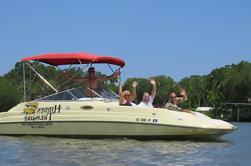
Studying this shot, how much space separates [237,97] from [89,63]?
97309 millimetres

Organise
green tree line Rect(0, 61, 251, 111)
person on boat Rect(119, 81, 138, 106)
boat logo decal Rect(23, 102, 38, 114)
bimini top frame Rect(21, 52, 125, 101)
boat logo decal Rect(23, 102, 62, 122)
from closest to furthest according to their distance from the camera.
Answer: person on boat Rect(119, 81, 138, 106) → boat logo decal Rect(23, 102, 62, 122) → boat logo decal Rect(23, 102, 38, 114) → bimini top frame Rect(21, 52, 125, 101) → green tree line Rect(0, 61, 251, 111)

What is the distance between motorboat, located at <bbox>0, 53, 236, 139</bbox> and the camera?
60.5 ft

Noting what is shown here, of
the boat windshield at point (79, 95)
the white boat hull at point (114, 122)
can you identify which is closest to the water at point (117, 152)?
the white boat hull at point (114, 122)

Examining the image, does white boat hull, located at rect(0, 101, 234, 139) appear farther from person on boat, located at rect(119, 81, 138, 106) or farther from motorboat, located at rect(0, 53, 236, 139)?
person on boat, located at rect(119, 81, 138, 106)

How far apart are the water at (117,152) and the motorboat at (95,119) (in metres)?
0.51

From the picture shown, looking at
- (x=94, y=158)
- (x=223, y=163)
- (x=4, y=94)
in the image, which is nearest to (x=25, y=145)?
(x=94, y=158)

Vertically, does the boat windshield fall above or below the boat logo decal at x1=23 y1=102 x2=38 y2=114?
above

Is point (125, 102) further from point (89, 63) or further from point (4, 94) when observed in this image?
point (4, 94)

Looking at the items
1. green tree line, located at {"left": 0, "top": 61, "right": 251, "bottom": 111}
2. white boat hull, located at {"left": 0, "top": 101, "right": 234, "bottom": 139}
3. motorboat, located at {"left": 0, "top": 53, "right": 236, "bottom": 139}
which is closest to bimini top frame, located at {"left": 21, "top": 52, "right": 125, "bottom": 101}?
motorboat, located at {"left": 0, "top": 53, "right": 236, "bottom": 139}

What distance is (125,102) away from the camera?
63.8 ft

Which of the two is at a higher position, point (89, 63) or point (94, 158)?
point (89, 63)

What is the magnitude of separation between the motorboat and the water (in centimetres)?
51

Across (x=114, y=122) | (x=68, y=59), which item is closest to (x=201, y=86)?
(x=68, y=59)

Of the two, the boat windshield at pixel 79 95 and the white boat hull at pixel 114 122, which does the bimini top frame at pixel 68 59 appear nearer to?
the boat windshield at pixel 79 95
